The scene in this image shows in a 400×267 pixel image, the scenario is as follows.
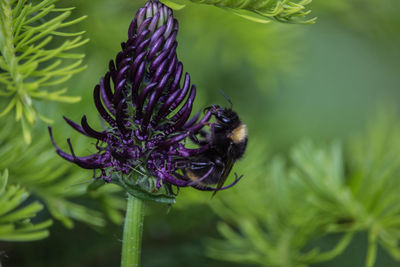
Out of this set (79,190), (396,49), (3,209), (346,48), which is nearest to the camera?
(3,209)

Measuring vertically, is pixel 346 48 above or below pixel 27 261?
below

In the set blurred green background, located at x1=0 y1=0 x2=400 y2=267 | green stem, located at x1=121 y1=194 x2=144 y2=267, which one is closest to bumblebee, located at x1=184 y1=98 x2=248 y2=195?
blurred green background, located at x1=0 y1=0 x2=400 y2=267

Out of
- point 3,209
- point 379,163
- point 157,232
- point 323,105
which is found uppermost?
point 3,209

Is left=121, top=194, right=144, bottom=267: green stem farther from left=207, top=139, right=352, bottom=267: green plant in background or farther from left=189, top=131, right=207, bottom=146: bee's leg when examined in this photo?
left=207, top=139, right=352, bottom=267: green plant in background

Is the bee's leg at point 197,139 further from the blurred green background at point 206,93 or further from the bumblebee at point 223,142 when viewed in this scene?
the blurred green background at point 206,93

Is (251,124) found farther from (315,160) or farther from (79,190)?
(79,190)

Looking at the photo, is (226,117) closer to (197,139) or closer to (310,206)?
(197,139)

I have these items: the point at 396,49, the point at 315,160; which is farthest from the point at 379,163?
the point at 396,49
